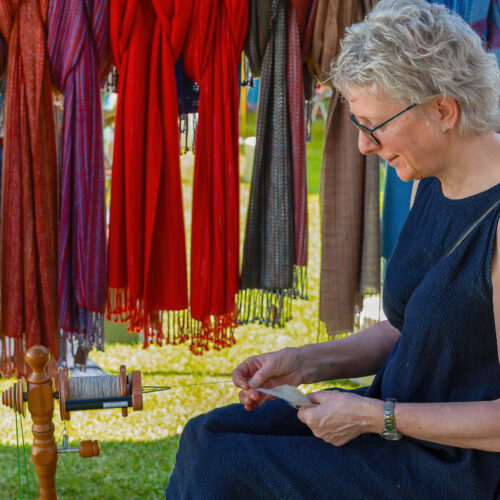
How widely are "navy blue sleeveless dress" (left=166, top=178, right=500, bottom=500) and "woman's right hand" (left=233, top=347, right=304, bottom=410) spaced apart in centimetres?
11

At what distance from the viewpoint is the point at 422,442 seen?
1.47 meters

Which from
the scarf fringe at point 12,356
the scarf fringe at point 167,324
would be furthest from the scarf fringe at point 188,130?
the scarf fringe at point 12,356

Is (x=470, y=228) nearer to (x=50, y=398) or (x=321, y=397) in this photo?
(x=321, y=397)

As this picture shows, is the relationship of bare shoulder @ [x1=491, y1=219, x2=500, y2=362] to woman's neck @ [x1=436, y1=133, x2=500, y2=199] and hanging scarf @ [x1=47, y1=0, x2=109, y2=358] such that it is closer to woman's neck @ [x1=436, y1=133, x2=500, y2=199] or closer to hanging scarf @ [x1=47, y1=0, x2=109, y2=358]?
woman's neck @ [x1=436, y1=133, x2=500, y2=199]

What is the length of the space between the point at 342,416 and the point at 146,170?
1260mm

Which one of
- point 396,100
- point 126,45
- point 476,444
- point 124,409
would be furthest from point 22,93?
point 476,444

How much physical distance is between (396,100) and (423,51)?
0.35 feet

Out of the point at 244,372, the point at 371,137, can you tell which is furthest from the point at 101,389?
the point at 371,137

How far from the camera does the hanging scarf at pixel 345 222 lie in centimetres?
250

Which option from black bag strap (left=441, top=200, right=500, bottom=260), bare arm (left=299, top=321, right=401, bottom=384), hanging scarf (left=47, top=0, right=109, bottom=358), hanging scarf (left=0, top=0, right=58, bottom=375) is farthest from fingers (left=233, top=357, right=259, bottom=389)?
hanging scarf (left=0, top=0, right=58, bottom=375)

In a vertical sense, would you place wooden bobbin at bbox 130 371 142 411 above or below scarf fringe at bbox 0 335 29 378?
above

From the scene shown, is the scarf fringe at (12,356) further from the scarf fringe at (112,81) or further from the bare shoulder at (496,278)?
the bare shoulder at (496,278)

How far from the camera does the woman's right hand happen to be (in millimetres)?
1621

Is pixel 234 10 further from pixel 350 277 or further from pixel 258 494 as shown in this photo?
pixel 258 494
